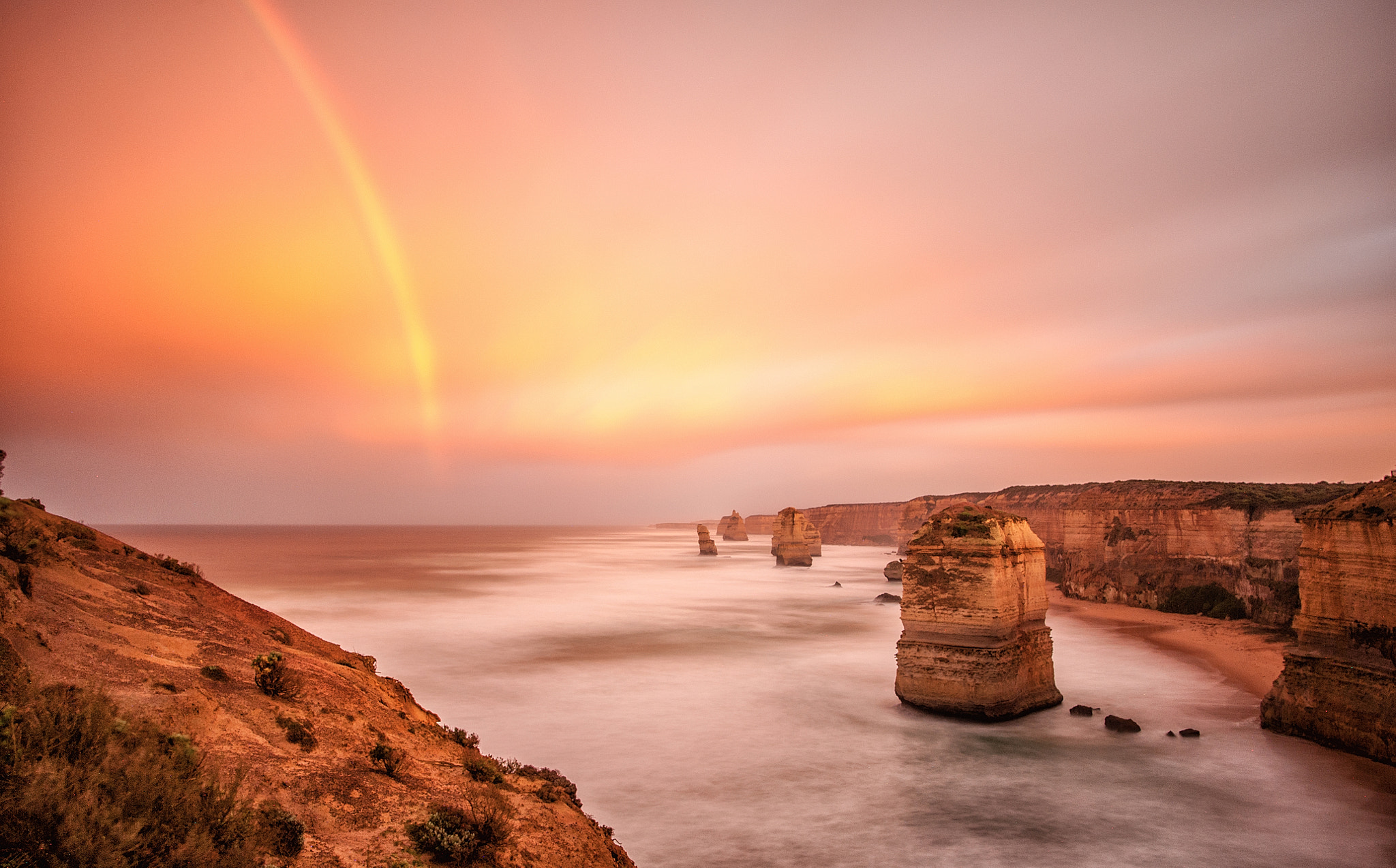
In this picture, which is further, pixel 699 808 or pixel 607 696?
pixel 607 696

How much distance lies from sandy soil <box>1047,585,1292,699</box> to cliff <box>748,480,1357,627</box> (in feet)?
6.02

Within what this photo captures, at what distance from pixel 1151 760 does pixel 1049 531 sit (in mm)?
45375

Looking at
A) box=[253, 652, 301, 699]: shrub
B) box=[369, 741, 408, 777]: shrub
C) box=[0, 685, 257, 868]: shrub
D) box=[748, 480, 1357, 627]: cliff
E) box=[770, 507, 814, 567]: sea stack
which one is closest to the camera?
box=[0, 685, 257, 868]: shrub

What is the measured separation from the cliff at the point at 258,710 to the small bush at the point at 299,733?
0.01 meters

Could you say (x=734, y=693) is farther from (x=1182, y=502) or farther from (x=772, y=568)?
(x=772, y=568)

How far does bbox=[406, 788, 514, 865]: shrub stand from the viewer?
6.83 meters

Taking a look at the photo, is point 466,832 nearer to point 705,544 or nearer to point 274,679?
point 274,679

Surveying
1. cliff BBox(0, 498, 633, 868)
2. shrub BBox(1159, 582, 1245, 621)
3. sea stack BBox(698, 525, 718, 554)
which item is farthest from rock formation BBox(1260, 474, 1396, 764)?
sea stack BBox(698, 525, 718, 554)

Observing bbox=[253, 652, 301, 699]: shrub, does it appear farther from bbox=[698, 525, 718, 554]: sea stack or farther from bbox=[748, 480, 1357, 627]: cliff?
bbox=[698, 525, 718, 554]: sea stack

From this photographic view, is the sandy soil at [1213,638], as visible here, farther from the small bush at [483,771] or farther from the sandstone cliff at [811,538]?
the sandstone cliff at [811,538]

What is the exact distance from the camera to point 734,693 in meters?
22.8

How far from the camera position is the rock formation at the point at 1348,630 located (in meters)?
14.0

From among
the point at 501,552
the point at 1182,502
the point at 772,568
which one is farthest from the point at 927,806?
the point at 501,552

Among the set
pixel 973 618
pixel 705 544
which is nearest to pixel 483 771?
pixel 973 618
